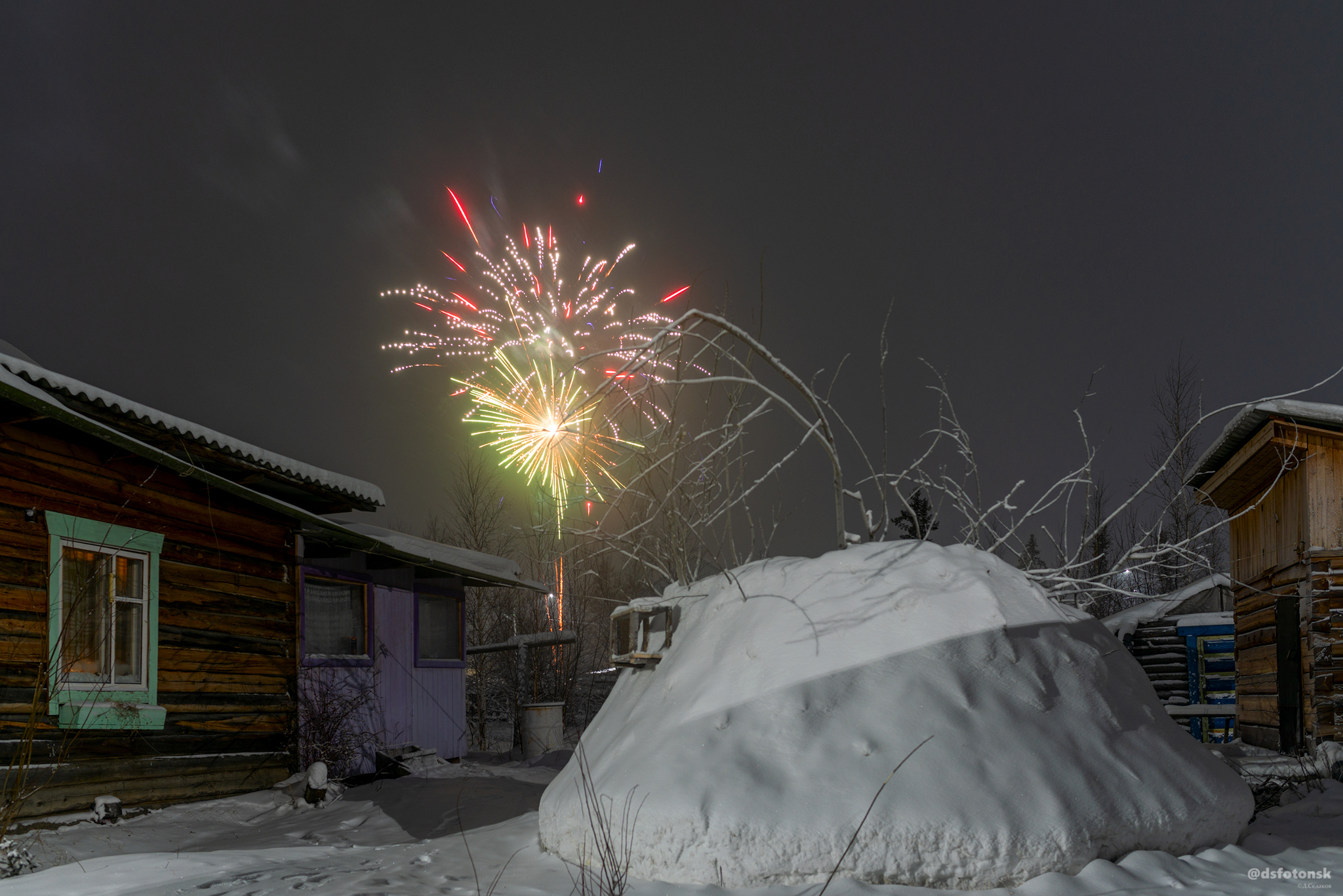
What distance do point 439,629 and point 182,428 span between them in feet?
16.9

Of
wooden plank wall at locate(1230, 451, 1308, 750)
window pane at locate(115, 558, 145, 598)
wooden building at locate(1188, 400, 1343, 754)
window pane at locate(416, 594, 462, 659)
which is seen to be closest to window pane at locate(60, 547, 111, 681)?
window pane at locate(115, 558, 145, 598)

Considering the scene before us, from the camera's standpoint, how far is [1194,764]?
14.5 feet

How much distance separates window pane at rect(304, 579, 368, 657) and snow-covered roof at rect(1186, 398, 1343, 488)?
9.98 metres

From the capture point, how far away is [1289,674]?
10.5m

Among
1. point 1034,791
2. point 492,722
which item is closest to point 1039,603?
point 1034,791

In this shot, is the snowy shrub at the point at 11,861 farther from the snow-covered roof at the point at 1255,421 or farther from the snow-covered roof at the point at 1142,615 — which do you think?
the snow-covered roof at the point at 1142,615

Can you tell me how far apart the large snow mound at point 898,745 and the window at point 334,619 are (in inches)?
263

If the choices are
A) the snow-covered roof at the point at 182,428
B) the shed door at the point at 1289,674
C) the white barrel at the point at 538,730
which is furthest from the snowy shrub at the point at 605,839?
the white barrel at the point at 538,730

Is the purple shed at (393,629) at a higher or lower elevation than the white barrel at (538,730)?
higher

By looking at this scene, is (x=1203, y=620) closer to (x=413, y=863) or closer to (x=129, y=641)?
(x=413, y=863)

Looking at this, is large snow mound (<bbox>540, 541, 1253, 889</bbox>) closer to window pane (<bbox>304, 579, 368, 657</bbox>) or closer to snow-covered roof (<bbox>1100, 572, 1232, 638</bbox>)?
window pane (<bbox>304, 579, 368, 657</bbox>)

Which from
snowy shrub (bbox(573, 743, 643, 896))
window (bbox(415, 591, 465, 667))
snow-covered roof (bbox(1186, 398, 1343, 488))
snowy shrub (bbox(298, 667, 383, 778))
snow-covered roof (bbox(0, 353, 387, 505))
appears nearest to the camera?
snowy shrub (bbox(573, 743, 643, 896))

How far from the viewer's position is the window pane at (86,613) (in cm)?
742

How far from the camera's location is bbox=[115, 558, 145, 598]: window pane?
803cm
